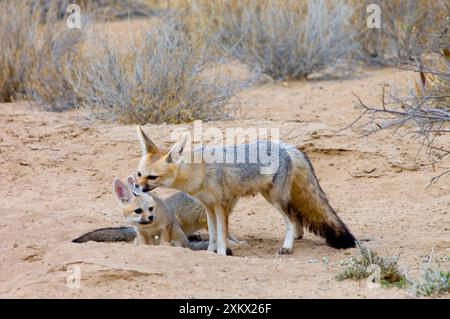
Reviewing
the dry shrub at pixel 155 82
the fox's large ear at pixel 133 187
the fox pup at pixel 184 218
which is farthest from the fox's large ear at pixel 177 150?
the dry shrub at pixel 155 82

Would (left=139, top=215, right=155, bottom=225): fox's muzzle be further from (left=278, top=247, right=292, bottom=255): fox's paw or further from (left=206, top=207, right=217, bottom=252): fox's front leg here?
(left=278, top=247, right=292, bottom=255): fox's paw

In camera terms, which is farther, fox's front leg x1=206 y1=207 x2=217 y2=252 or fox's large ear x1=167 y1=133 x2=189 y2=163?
fox's front leg x1=206 y1=207 x2=217 y2=252

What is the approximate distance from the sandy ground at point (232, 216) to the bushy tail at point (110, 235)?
171 mm

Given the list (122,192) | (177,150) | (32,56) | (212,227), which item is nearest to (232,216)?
(212,227)

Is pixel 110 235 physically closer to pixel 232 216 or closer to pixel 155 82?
pixel 232 216

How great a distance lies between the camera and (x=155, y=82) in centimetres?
1023

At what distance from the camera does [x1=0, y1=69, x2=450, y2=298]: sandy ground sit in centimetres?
579

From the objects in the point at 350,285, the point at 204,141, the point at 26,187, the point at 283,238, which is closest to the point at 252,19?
the point at 204,141

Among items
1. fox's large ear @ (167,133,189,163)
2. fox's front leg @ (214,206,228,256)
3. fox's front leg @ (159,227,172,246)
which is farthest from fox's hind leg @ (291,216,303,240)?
fox's large ear @ (167,133,189,163)

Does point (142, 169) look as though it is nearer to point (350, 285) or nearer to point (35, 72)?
point (350, 285)

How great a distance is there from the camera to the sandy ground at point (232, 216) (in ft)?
19.0

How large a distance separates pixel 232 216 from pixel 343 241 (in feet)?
5.42

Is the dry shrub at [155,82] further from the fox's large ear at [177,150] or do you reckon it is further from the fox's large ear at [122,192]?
the fox's large ear at [177,150]

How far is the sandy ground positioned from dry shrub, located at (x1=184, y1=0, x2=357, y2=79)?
4.20 feet
